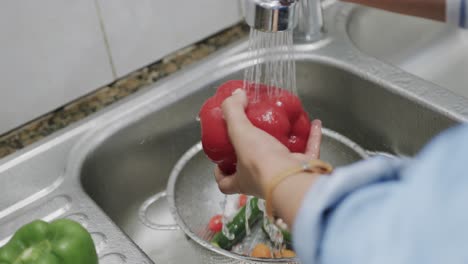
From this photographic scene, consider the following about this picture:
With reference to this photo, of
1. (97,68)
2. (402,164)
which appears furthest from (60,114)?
(402,164)

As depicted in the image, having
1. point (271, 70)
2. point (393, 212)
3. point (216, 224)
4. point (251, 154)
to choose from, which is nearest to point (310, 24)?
point (271, 70)

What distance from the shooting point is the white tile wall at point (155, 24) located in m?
0.82

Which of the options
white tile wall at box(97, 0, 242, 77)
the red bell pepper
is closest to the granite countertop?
white tile wall at box(97, 0, 242, 77)

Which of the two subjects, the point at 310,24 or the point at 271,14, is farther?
the point at 310,24

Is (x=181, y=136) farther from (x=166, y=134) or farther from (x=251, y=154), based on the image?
(x=251, y=154)

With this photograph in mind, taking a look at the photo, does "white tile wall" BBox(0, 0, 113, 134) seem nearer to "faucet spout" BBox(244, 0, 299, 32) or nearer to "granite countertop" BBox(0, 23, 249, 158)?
"granite countertop" BBox(0, 23, 249, 158)

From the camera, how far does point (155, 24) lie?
86 centimetres

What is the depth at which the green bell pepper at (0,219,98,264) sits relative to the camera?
553 millimetres

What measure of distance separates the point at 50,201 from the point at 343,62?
437mm

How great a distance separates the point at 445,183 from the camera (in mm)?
330

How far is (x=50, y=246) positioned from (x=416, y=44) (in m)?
0.74

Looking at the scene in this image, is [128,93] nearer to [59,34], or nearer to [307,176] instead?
[59,34]

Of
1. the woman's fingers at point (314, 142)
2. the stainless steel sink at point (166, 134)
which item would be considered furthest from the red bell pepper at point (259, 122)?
→ the stainless steel sink at point (166, 134)

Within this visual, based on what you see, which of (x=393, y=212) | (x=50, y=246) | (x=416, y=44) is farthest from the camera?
(x=416, y=44)
